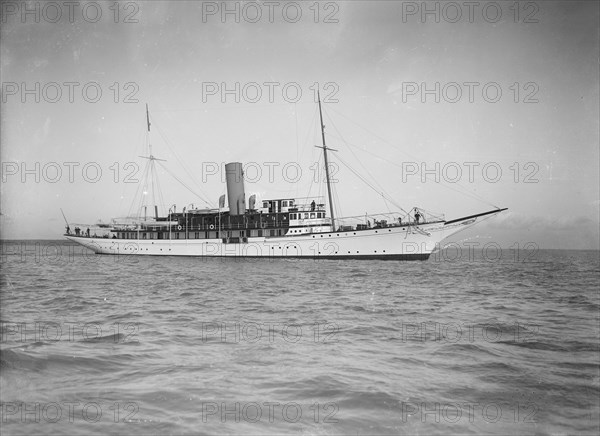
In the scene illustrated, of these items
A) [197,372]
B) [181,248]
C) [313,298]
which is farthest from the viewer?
[181,248]

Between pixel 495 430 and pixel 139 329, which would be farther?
pixel 139 329

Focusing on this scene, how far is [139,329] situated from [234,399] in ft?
13.9

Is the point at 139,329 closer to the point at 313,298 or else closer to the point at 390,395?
the point at 390,395

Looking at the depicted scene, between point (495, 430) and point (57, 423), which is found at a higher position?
point (57, 423)

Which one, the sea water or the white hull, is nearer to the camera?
the sea water

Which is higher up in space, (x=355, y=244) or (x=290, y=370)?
(x=355, y=244)

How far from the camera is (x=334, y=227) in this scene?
121 feet

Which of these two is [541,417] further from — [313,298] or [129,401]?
[313,298]

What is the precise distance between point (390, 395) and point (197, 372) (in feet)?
9.02

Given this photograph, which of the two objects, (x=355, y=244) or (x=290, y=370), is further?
(x=355, y=244)

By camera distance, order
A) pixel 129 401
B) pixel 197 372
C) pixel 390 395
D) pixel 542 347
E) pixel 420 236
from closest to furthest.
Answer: pixel 129 401 < pixel 390 395 < pixel 197 372 < pixel 542 347 < pixel 420 236

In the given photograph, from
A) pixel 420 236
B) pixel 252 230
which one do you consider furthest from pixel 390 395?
pixel 252 230

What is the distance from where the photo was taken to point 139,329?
8.45m

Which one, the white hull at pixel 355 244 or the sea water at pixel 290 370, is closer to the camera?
the sea water at pixel 290 370
